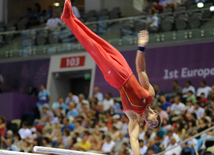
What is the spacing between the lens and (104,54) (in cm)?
531

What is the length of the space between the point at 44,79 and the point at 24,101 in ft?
4.31

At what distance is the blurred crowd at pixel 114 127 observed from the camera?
26.0 feet

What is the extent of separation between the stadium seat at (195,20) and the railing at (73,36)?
11cm

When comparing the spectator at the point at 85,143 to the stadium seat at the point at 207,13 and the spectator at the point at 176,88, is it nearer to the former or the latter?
the spectator at the point at 176,88

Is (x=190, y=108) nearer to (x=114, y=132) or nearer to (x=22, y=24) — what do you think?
(x=114, y=132)

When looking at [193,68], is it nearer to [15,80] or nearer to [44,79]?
[44,79]

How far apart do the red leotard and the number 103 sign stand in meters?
7.22

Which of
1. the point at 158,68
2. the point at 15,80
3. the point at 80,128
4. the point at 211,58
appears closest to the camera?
the point at 80,128

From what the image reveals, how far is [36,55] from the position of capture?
12.9 metres

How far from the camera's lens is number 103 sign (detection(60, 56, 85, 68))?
12661mm

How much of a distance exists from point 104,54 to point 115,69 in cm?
26

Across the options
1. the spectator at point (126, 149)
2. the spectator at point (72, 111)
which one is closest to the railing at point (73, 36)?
the spectator at point (72, 111)

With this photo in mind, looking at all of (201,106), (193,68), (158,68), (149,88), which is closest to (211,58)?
(193,68)

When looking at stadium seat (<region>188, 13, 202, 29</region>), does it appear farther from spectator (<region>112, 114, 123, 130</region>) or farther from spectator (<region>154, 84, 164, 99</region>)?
spectator (<region>112, 114, 123, 130</region>)
